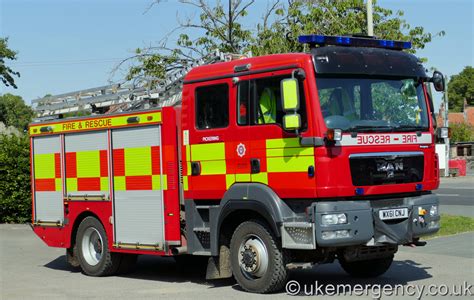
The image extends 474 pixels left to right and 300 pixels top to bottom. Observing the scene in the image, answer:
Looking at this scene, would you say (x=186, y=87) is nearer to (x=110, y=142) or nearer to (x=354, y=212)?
(x=110, y=142)

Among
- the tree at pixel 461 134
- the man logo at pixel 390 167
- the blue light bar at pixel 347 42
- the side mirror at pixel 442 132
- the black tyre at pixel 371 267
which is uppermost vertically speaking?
the tree at pixel 461 134

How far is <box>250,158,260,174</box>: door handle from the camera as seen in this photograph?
32.0 feet

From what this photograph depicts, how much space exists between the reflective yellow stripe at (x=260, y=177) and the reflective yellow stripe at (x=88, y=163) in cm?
332

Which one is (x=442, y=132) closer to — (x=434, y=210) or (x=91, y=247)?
(x=434, y=210)

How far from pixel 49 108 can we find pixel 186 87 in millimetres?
4040

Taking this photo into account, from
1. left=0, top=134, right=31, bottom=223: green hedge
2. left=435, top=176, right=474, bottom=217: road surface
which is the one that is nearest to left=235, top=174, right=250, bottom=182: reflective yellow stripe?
left=435, top=176, right=474, bottom=217: road surface

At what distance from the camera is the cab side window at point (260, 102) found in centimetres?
959

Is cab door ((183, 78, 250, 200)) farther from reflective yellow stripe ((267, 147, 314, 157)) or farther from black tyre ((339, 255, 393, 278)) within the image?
black tyre ((339, 255, 393, 278))

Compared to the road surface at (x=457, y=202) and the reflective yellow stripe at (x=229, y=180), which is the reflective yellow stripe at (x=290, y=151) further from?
the road surface at (x=457, y=202)

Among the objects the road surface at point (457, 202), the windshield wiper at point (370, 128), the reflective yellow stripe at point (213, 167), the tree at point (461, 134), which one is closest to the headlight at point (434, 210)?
the windshield wiper at point (370, 128)

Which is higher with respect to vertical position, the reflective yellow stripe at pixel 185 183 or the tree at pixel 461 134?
the tree at pixel 461 134

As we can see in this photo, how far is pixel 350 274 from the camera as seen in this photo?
1129cm

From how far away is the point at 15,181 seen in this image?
71.7 ft

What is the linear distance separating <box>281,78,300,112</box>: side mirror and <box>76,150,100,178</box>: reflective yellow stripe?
411 centimetres
